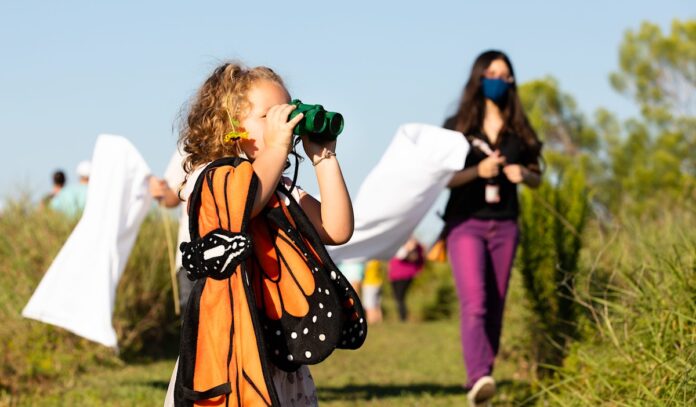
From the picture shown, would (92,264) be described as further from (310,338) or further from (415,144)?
(310,338)

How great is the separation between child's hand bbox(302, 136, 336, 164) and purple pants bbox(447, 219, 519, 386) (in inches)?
117

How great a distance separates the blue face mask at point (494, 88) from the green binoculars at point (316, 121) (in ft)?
10.8

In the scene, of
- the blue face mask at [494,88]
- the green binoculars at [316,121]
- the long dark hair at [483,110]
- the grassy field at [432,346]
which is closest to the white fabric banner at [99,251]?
the grassy field at [432,346]

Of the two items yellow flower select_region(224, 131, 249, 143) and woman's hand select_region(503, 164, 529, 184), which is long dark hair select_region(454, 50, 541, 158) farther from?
yellow flower select_region(224, 131, 249, 143)

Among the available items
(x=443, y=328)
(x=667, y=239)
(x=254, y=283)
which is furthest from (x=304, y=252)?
(x=443, y=328)

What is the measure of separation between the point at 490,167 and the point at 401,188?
496 mm

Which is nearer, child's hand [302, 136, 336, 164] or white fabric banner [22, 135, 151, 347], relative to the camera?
child's hand [302, 136, 336, 164]

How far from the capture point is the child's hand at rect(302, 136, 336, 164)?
3486 mm

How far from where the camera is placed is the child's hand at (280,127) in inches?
131

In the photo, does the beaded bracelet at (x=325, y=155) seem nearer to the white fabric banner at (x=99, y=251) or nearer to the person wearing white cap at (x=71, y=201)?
the white fabric banner at (x=99, y=251)

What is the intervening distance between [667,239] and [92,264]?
130 inches

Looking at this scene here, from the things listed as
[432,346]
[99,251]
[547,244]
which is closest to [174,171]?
[99,251]

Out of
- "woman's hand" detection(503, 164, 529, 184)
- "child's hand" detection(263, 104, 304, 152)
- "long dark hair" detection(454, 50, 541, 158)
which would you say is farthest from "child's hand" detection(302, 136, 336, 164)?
"long dark hair" detection(454, 50, 541, 158)

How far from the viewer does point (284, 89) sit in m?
3.60
